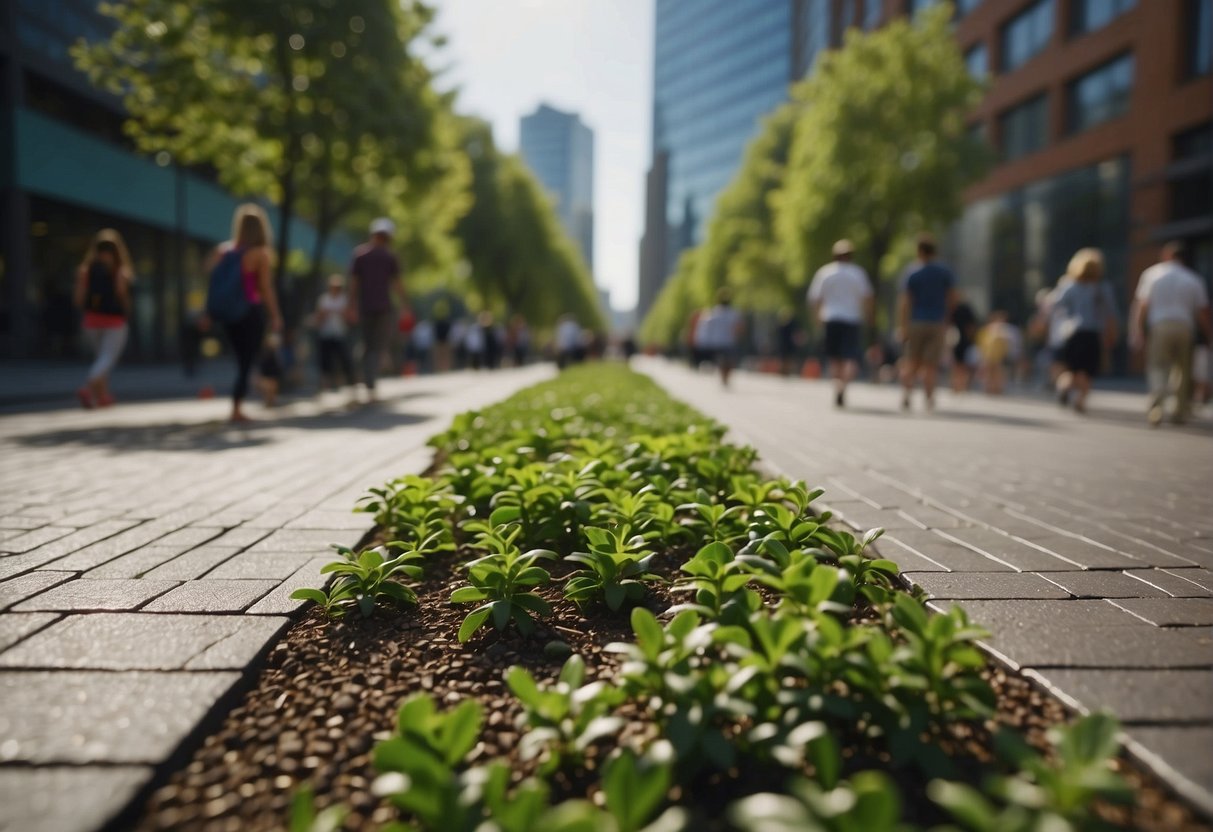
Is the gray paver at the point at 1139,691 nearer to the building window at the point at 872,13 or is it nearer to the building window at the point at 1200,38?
the building window at the point at 1200,38

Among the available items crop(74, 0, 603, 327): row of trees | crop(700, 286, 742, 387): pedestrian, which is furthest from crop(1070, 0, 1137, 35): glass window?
crop(74, 0, 603, 327): row of trees

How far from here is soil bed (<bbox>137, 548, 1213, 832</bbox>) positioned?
1.46 m

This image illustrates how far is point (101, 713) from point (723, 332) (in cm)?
1767

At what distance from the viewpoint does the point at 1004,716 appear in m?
1.74

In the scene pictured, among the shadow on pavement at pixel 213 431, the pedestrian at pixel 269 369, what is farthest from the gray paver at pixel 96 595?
the pedestrian at pixel 269 369

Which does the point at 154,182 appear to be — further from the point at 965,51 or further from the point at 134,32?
the point at 965,51

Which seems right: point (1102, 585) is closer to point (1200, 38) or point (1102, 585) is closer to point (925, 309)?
point (925, 309)

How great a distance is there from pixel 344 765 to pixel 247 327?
302 inches

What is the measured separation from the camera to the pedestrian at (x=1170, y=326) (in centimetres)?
916

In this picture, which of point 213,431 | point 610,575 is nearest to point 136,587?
point 610,575

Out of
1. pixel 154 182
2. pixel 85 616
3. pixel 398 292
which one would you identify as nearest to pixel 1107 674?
pixel 85 616

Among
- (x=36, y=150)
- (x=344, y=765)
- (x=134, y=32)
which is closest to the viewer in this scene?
(x=344, y=765)

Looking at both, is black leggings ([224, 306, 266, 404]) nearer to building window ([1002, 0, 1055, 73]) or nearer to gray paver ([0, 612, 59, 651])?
gray paver ([0, 612, 59, 651])

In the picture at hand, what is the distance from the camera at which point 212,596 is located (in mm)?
2547
